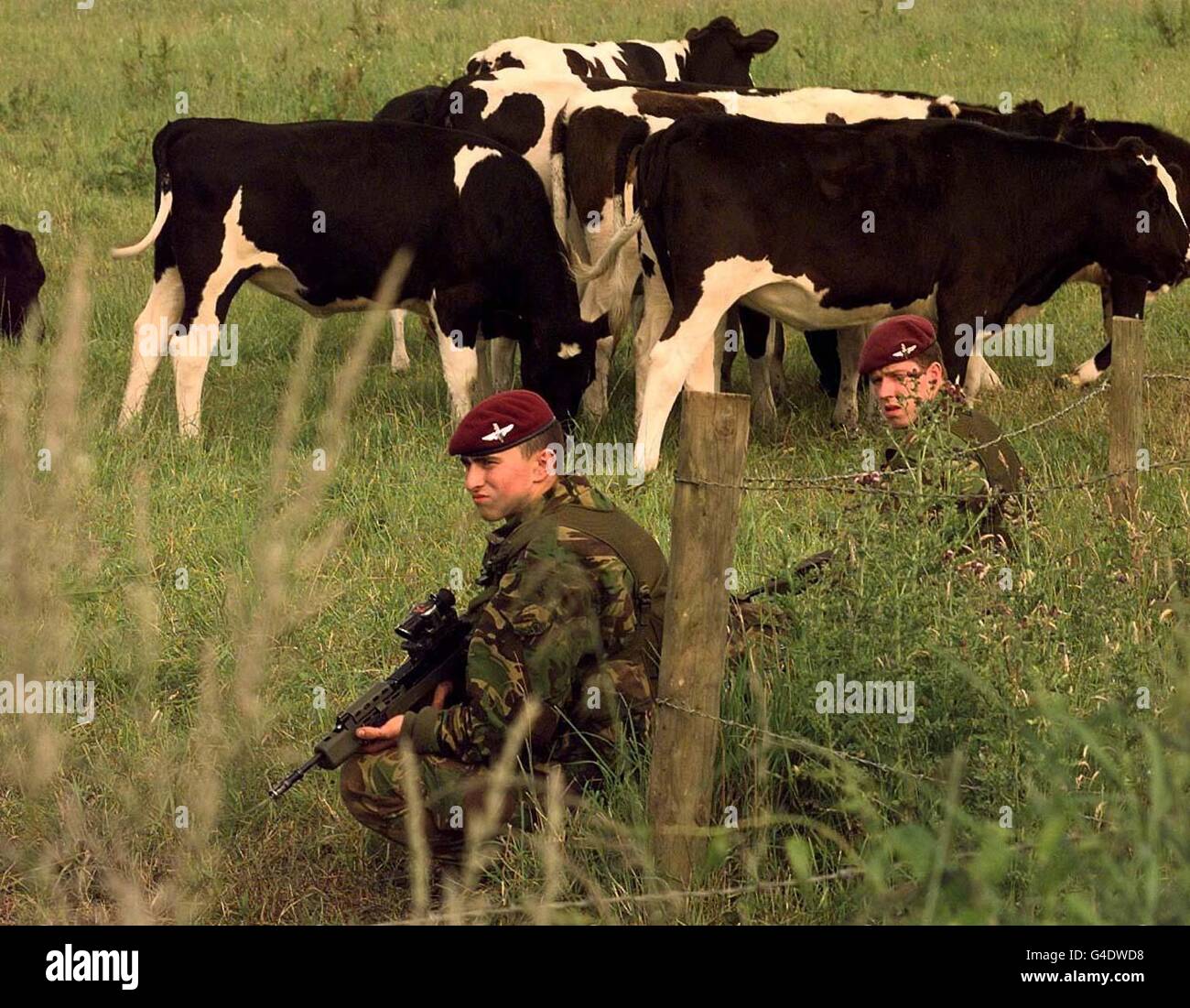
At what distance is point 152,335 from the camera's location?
35.9 ft

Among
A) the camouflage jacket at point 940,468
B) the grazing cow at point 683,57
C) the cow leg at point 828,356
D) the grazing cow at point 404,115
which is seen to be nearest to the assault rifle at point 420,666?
the camouflage jacket at point 940,468

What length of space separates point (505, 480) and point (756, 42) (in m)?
10.6

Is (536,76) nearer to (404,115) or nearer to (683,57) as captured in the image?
(404,115)

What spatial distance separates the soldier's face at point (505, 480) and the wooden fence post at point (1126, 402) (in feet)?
9.60

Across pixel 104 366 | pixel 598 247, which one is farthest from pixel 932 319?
pixel 104 366

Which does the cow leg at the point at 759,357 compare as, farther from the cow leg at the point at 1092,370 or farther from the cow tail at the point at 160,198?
the cow tail at the point at 160,198

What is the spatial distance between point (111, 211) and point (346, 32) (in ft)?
23.8

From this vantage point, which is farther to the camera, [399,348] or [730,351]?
[399,348]

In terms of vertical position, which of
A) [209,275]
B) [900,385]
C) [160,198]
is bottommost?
[900,385]

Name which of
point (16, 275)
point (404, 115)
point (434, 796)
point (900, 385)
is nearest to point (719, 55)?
point (404, 115)

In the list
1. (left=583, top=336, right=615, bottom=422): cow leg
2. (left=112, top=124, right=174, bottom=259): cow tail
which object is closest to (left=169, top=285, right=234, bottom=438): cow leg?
(left=112, top=124, right=174, bottom=259): cow tail

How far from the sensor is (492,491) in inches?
209
